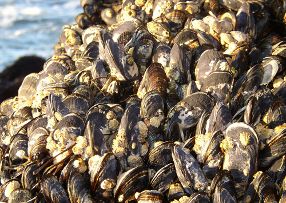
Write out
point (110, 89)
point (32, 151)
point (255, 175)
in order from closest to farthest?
point (255, 175) → point (32, 151) → point (110, 89)

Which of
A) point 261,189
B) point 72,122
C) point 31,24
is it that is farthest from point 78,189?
point 31,24

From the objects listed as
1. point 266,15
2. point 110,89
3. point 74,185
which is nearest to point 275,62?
point 266,15

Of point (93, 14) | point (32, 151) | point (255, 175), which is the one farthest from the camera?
point (93, 14)

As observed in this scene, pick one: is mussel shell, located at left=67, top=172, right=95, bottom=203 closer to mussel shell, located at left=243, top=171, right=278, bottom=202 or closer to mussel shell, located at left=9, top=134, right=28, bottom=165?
mussel shell, located at left=9, top=134, right=28, bottom=165

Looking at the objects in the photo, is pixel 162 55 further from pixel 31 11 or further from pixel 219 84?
pixel 31 11

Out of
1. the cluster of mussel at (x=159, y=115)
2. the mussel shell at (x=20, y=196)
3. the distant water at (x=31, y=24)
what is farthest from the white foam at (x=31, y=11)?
the mussel shell at (x=20, y=196)

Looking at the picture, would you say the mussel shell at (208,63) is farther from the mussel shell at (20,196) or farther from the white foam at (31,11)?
the white foam at (31,11)

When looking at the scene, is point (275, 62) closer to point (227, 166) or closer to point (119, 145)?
point (227, 166)

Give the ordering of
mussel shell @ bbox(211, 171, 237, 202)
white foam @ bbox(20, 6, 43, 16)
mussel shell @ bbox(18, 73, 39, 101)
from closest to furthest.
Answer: mussel shell @ bbox(211, 171, 237, 202), mussel shell @ bbox(18, 73, 39, 101), white foam @ bbox(20, 6, 43, 16)

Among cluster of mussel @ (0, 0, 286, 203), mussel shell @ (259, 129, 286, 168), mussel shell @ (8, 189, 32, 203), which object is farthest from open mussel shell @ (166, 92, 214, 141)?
mussel shell @ (8, 189, 32, 203)
